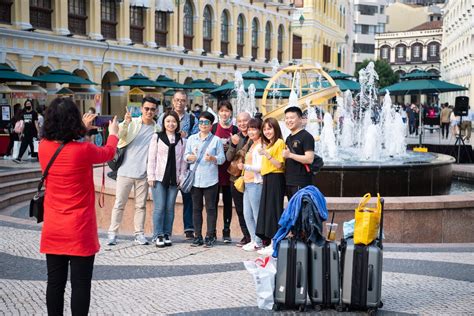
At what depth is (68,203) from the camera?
5.25 m

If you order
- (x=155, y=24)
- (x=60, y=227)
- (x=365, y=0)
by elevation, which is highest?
(x=365, y=0)

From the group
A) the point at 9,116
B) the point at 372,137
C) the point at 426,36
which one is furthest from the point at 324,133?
the point at 426,36

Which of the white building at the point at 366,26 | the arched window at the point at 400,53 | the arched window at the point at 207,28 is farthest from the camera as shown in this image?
the white building at the point at 366,26

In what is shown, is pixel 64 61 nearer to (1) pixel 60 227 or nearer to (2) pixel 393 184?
(2) pixel 393 184

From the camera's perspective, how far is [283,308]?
636 cm

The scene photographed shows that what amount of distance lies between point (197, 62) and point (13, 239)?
32775 mm

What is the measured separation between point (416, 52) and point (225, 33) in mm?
65244

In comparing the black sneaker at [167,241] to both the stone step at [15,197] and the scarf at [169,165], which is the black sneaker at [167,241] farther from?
the stone step at [15,197]

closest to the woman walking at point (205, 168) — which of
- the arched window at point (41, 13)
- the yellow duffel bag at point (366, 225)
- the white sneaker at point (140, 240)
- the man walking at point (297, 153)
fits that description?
the white sneaker at point (140, 240)

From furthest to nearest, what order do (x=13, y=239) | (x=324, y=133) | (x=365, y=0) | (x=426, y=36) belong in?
1. (x=365, y=0)
2. (x=426, y=36)
3. (x=324, y=133)
4. (x=13, y=239)

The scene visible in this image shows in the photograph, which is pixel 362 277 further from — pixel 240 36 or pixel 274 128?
pixel 240 36

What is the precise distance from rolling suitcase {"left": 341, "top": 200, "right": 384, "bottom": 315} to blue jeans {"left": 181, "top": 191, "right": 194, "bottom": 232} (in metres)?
3.74

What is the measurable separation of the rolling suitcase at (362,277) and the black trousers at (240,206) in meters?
3.18

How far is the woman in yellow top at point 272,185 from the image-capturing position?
8.24m
